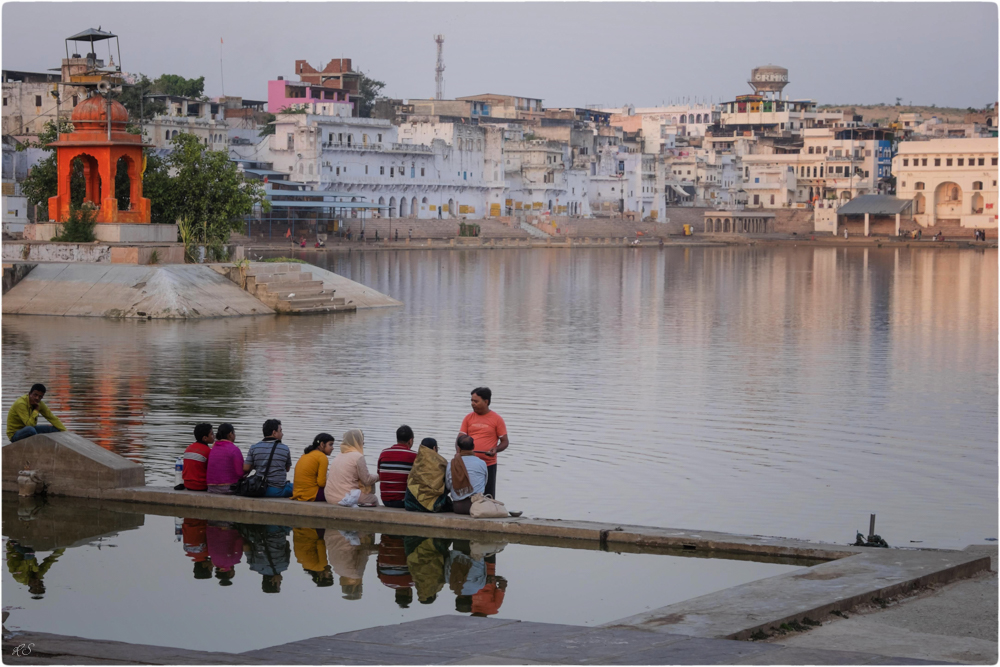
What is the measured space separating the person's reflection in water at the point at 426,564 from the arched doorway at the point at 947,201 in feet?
300

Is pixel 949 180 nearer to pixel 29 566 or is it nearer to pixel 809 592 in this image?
pixel 809 592

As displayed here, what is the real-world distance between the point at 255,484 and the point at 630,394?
28.4 feet

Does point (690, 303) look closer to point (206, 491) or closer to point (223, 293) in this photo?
point (223, 293)

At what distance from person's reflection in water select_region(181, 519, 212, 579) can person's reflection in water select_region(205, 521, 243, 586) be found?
33 millimetres

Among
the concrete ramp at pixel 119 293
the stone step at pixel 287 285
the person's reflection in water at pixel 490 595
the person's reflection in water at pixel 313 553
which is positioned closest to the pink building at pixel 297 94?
the stone step at pixel 287 285

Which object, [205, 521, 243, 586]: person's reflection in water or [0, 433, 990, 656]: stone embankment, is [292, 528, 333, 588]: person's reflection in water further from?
[205, 521, 243, 586]: person's reflection in water

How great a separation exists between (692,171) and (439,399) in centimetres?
9457

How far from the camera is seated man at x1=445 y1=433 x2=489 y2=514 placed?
9.64 meters

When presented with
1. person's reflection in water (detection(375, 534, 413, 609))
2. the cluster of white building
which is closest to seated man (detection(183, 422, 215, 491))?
person's reflection in water (detection(375, 534, 413, 609))

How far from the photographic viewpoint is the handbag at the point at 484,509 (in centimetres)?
963

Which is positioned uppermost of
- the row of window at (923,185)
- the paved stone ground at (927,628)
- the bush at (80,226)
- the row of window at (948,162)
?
the row of window at (948,162)

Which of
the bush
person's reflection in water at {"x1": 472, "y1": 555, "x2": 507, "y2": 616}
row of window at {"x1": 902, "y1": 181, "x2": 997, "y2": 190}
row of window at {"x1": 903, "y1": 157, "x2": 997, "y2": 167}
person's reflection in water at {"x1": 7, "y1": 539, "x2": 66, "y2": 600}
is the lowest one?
person's reflection in water at {"x1": 472, "y1": 555, "x2": 507, "y2": 616}

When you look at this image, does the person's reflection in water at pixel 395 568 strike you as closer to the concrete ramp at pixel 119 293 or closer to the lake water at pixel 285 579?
the lake water at pixel 285 579

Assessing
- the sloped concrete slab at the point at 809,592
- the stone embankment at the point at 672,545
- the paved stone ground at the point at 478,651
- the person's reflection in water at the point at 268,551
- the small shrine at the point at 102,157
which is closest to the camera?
the paved stone ground at the point at 478,651
